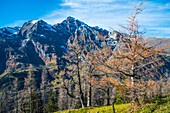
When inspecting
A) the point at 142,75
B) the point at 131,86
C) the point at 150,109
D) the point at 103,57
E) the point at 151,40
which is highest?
the point at 151,40

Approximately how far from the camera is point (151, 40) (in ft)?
34.3

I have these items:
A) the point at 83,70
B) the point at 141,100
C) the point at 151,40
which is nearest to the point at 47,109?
the point at 83,70

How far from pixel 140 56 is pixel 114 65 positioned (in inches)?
95.1

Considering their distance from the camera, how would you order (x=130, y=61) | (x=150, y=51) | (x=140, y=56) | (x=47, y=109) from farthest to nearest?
1. (x=47, y=109)
2. (x=130, y=61)
3. (x=140, y=56)
4. (x=150, y=51)

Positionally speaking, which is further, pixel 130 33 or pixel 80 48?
pixel 80 48

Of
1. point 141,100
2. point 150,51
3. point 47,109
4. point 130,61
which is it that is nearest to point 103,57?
point 130,61

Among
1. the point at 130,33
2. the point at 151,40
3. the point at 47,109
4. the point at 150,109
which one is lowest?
the point at 47,109

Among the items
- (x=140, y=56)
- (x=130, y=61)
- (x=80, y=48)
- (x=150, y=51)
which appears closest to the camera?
(x=150, y=51)

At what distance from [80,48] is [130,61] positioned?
969cm

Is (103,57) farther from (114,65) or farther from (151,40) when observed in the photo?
(151,40)

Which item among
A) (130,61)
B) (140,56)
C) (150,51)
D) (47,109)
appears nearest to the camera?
(150,51)

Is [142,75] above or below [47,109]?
above

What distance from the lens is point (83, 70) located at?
20484 mm

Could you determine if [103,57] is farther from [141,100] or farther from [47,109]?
[47,109]
